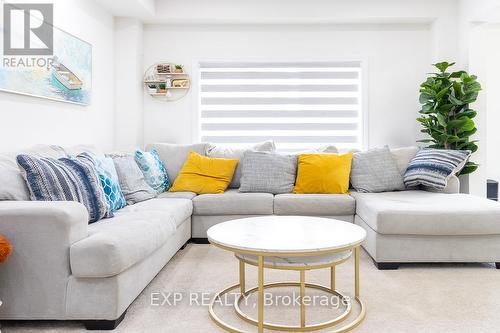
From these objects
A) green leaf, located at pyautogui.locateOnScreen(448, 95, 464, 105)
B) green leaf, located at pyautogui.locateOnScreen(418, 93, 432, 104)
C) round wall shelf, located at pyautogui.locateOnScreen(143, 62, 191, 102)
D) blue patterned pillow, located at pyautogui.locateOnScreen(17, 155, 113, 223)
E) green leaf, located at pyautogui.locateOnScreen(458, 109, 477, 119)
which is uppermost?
round wall shelf, located at pyautogui.locateOnScreen(143, 62, 191, 102)

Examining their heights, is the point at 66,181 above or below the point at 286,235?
above

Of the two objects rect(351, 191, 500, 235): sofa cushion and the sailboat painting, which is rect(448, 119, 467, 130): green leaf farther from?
the sailboat painting

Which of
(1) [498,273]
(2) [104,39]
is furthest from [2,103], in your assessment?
(1) [498,273]

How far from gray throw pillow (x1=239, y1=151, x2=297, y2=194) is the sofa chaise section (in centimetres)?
107

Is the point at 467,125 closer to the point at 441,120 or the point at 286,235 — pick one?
the point at 441,120

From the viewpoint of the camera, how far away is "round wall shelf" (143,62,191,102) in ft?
15.2

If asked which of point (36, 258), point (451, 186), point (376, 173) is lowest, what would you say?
point (36, 258)

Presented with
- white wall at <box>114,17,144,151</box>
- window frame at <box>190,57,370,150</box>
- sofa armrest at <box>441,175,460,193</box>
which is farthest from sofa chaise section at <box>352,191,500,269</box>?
white wall at <box>114,17,144,151</box>

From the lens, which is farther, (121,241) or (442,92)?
(442,92)

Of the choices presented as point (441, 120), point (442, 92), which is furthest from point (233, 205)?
point (442, 92)

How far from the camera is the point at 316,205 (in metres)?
3.43

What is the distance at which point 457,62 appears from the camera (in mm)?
4418

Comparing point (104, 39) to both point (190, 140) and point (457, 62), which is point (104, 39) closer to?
point (190, 140)

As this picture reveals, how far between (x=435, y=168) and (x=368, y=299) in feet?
5.70
